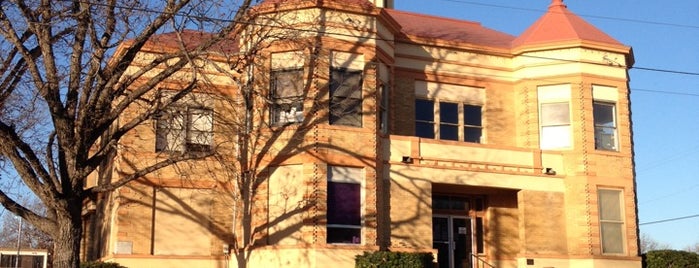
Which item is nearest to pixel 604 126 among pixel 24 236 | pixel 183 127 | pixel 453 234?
pixel 453 234

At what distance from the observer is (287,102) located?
23844 mm

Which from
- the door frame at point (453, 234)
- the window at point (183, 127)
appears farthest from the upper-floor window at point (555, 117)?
the window at point (183, 127)

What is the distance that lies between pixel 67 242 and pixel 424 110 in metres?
12.8

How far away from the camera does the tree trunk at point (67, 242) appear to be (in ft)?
58.7

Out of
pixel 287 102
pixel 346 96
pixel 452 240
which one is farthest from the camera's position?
pixel 452 240

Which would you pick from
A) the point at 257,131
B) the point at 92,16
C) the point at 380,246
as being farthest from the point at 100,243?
the point at 92,16

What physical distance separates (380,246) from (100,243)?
30.1 ft

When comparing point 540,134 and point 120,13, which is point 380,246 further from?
point 120,13

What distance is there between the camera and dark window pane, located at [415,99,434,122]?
27438 millimetres

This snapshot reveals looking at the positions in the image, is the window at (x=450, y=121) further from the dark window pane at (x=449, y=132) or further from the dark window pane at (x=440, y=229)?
the dark window pane at (x=440, y=229)

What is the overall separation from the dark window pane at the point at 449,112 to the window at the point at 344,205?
506cm

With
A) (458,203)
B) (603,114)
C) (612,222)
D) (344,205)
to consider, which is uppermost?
(603,114)

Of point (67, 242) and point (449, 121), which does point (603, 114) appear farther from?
point (67, 242)

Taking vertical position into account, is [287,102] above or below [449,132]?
above
